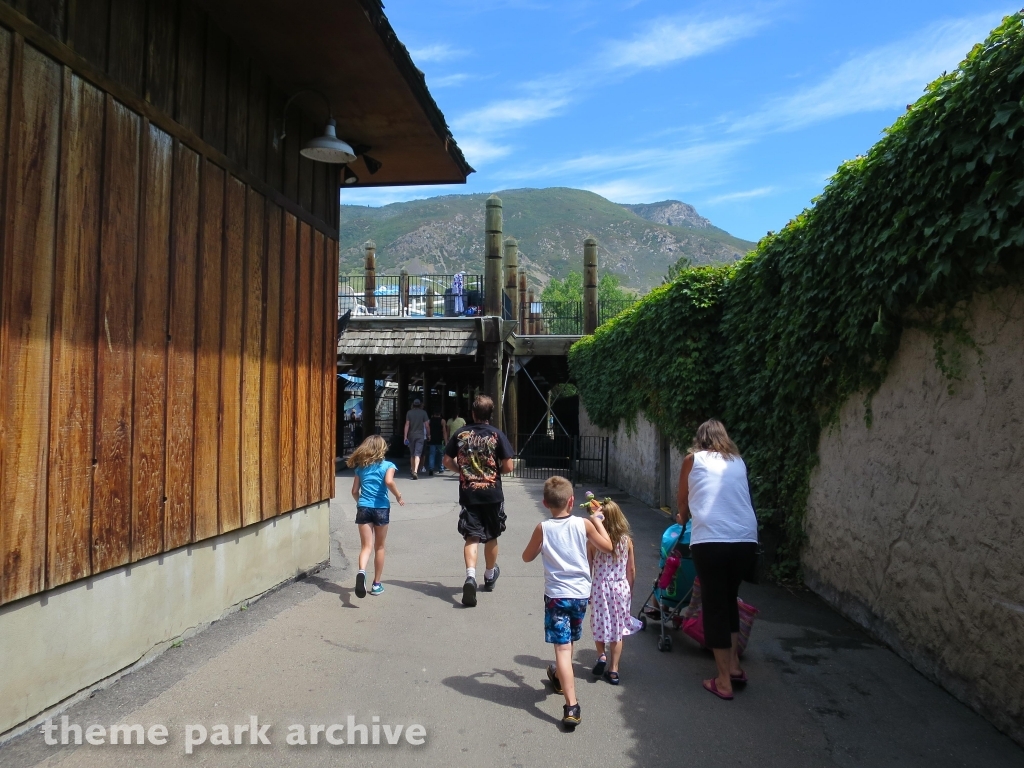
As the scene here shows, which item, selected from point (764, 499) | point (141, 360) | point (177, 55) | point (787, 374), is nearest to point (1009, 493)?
point (787, 374)

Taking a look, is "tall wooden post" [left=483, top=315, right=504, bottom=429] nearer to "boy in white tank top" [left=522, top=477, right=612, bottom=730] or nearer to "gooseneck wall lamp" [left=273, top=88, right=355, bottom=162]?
"gooseneck wall lamp" [left=273, top=88, right=355, bottom=162]

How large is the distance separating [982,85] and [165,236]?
4.75 m

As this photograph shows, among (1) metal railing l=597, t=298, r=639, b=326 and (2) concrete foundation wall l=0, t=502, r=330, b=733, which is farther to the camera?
(1) metal railing l=597, t=298, r=639, b=326

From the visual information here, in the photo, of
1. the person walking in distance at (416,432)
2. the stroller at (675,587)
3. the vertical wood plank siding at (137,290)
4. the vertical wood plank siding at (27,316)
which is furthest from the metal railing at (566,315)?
the vertical wood plank siding at (27,316)

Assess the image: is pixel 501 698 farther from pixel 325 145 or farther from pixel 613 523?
pixel 325 145

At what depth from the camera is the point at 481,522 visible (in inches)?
259

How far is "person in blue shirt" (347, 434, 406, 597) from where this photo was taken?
21.2 ft

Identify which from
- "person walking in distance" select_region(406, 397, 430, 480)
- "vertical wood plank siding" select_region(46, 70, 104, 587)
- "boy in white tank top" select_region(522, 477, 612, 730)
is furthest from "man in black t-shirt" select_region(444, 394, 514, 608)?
"person walking in distance" select_region(406, 397, 430, 480)

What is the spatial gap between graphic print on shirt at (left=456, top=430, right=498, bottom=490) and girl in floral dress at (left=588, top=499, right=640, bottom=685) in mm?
1977

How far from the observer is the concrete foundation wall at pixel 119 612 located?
3557 millimetres

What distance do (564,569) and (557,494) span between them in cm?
44

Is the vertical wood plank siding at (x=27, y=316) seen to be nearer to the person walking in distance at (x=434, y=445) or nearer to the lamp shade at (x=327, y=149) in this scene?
the lamp shade at (x=327, y=149)

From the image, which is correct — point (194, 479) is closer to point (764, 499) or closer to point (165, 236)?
point (165, 236)

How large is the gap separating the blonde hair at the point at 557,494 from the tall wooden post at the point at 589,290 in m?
17.2
